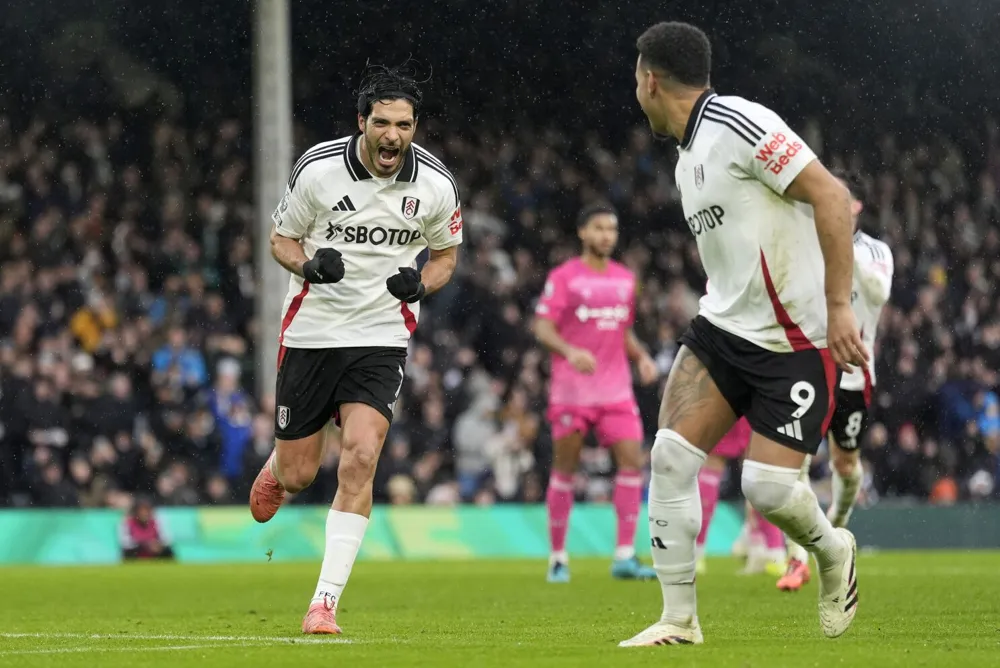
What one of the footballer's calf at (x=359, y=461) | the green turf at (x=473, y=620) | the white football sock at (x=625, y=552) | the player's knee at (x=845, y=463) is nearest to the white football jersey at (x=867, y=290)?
the player's knee at (x=845, y=463)

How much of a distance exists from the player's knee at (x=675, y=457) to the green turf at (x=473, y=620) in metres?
0.64

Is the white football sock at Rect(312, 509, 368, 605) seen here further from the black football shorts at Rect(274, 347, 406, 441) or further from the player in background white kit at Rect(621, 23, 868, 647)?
the player in background white kit at Rect(621, 23, 868, 647)

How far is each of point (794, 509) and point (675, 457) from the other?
489mm

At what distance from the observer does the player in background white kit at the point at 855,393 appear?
1011cm

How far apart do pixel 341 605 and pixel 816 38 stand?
11.1 m

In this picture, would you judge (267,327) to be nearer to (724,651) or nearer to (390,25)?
(390,25)

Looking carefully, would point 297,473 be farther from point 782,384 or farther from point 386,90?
point 782,384

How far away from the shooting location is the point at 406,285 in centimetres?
742

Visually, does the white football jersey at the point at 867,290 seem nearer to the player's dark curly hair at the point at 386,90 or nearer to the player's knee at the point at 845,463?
the player's knee at the point at 845,463

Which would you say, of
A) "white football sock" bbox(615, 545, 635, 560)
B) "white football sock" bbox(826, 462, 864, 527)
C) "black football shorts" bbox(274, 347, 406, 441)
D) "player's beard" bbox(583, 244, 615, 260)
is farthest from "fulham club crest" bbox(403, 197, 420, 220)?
"white football sock" bbox(615, 545, 635, 560)

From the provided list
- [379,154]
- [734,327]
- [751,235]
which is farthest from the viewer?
[379,154]

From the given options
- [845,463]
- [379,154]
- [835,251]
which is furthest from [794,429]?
[845,463]

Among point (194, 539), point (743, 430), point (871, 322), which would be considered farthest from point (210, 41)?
point (871, 322)

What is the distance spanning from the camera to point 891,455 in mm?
21672
